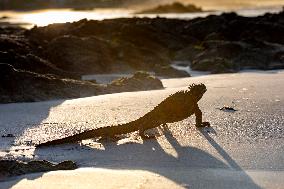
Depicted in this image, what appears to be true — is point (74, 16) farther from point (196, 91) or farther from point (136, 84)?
point (196, 91)

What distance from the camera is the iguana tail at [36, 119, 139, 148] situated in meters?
5.34

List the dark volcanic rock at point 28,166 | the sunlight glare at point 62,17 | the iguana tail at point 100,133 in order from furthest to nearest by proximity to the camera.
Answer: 1. the sunlight glare at point 62,17
2. the iguana tail at point 100,133
3. the dark volcanic rock at point 28,166

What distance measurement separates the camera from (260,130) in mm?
5738

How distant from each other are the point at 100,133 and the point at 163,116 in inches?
30.1

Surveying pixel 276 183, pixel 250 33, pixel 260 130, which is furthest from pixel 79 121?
pixel 250 33

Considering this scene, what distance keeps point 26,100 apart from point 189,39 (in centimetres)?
1358

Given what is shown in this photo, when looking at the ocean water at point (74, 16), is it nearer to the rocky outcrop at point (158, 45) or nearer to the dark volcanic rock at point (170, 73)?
the rocky outcrop at point (158, 45)

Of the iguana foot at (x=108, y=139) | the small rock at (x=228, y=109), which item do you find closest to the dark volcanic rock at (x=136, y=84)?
the small rock at (x=228, y=109)

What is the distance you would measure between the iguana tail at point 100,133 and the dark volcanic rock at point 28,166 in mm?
701

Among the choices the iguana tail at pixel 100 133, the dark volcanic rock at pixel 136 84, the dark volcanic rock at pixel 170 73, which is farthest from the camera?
the dark volcanic rock at pixel 170 73

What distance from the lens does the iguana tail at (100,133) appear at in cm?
534

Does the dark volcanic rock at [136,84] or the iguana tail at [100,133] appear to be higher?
the iguana tail at [100,133]

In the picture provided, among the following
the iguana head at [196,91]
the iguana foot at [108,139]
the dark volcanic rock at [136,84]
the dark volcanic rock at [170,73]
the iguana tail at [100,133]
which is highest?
the iguana head at [196,91]

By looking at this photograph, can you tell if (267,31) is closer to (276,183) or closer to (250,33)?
(250,33)
